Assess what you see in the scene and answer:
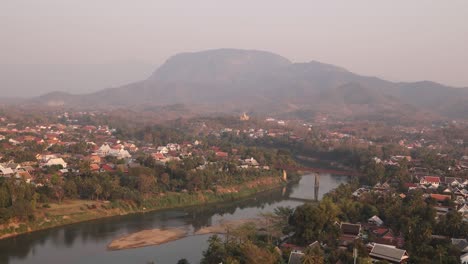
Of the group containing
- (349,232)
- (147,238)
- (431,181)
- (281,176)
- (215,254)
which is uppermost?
(215,254)

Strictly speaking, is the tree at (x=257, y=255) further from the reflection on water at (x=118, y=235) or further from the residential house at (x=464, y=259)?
the residential house at (x=464, y=259)

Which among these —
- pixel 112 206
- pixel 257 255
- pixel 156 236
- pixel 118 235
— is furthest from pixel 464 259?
pixel 112 206

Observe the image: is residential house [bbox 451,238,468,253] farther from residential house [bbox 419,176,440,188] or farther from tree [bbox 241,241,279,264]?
residential house [bbox 419,176,440,188]

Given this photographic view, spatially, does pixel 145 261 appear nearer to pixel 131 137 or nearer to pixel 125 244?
pixel 125 244

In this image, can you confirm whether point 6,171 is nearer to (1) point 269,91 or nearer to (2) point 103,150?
(2) point 103,150

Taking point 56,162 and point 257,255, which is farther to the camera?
point 56,162

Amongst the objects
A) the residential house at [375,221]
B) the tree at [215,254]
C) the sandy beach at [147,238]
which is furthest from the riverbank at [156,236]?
the residential house at [375,221]
